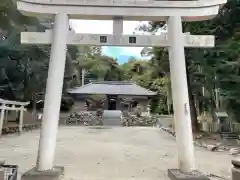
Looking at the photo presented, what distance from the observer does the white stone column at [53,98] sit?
5.23 meters

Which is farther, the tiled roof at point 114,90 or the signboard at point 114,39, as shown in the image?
the tiled roof at point 114,90

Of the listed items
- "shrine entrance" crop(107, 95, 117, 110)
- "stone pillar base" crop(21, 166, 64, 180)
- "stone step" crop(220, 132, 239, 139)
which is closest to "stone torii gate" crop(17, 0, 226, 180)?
"stone pillar base" crop(21, 166, 64, 180)

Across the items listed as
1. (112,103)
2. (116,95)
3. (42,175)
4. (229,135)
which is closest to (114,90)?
(116,95)

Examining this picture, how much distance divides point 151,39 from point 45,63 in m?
14.9

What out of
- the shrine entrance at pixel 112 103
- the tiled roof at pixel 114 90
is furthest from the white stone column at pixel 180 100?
the shrine entrance at pixel 112 103

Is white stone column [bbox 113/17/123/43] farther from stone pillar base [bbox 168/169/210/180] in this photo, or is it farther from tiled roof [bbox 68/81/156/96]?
tiled roof [bbox 68/81/156/96]

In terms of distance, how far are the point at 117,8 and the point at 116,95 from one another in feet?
74.5

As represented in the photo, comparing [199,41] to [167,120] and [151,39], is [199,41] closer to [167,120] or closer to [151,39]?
[151,39]

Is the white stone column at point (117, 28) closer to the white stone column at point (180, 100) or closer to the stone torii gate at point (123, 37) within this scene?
the stone torii gate at point (123, 37)

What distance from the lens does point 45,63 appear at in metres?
19.5

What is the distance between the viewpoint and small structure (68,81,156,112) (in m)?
27.6

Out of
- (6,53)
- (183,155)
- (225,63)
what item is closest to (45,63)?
(6,53)

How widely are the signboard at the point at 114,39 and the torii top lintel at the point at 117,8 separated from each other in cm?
43

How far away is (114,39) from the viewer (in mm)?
5820
